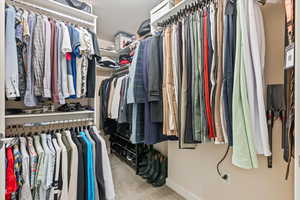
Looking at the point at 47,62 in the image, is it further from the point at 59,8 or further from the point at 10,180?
the point at 10,180

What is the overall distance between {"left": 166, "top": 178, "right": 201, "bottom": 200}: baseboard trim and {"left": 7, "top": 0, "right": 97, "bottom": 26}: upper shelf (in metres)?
2.09

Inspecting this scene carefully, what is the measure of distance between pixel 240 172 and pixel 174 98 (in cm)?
82

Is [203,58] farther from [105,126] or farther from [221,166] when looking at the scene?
[105,126]

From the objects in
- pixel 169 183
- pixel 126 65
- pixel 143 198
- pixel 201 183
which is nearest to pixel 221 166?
pixel 201 183

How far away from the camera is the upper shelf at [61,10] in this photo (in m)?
1.24

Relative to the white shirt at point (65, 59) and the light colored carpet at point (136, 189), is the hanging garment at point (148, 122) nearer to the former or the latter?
the white shirt at point (65, 59)

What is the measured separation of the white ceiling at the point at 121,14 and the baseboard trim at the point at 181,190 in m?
2.37

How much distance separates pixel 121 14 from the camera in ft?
6.96

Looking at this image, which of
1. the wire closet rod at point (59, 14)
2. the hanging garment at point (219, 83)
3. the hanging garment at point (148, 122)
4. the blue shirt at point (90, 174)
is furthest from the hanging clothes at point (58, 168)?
the wire closet rod at point (59, 14)

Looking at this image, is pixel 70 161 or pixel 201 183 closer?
pixel 70 161

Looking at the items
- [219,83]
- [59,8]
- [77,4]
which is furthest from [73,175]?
[77,4]

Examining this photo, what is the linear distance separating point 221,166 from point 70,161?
50.8 inches

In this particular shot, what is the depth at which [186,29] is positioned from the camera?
1031mm

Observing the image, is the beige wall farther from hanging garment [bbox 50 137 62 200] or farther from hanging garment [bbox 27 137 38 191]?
hanging garment [bbox 27 137 38 191]
